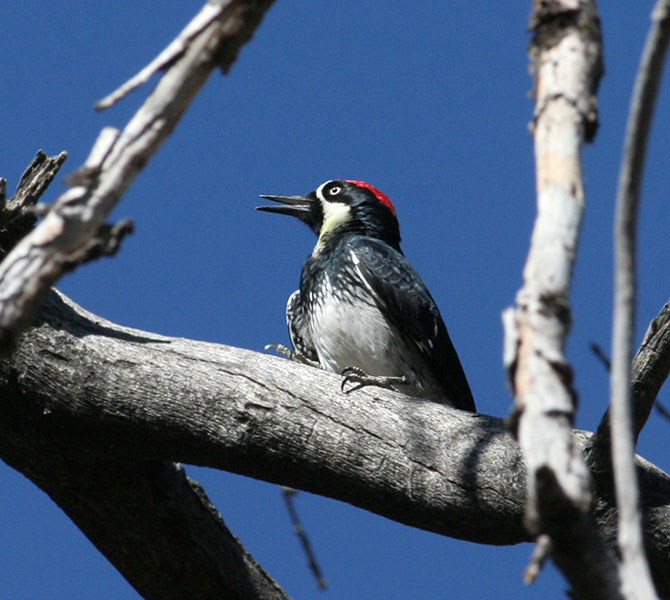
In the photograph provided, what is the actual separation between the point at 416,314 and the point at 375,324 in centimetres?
22

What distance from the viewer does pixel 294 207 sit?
254 inches

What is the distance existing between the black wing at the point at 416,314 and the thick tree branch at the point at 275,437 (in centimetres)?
137

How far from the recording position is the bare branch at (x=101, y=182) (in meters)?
1.50

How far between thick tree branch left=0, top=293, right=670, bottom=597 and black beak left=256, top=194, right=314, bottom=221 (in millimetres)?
2841

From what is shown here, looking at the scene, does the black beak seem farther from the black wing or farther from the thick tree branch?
the thick tree branch

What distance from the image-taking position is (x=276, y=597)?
3.94 metres

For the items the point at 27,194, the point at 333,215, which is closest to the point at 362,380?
the point at 27,194

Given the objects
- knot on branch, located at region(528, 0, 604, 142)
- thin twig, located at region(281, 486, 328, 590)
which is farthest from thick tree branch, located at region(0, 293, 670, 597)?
knot on branch, located at region(528, 0, 604, 142)

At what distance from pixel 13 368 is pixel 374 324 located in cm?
211

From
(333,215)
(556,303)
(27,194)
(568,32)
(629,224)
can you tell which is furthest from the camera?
(333,215)

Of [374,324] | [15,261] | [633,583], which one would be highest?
[374,324]

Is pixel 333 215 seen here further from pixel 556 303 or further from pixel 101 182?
pixel 556 303

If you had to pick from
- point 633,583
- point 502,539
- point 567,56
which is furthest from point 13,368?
point 633,583

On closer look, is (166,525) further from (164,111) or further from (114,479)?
(164,111)
